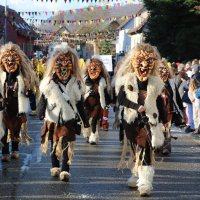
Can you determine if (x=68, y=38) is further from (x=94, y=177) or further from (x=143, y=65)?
(x=143, y=65)

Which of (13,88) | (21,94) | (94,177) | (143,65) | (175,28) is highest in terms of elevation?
(175,28)

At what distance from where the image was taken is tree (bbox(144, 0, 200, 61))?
1375 inches

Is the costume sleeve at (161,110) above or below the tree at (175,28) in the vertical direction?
below

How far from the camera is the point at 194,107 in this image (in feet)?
51.8

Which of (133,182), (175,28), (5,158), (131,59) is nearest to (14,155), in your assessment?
(5,158)

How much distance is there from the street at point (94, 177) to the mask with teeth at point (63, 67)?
1.53m

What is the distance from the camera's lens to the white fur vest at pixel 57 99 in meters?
8.58

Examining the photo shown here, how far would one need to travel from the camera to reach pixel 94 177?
892 centimetres

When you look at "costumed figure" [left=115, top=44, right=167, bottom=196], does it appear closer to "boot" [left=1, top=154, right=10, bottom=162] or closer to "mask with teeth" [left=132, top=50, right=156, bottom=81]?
"mask with teeth" [left=132, top=50, right=156, bottom=81]

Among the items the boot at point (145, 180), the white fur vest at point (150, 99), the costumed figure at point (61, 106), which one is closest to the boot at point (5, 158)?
the costumed figure at point (61, 106)

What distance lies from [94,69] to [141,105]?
5255mm

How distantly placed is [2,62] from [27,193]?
10.1 feet

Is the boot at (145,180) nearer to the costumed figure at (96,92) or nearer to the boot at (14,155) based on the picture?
the boot at (14,155)

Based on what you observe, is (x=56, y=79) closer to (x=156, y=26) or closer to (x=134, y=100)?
(x=134, y=100)
